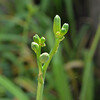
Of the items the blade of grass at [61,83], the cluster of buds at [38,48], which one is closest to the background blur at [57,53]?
the blade of grass at [61,83]

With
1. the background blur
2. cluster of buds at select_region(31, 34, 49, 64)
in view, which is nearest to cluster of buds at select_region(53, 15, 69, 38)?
cluster of buds at select_region(31, 34, 49, 64)

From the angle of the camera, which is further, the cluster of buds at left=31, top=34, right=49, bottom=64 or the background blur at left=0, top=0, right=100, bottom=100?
the background blur at left=0, top=0, right=100, bottom=100

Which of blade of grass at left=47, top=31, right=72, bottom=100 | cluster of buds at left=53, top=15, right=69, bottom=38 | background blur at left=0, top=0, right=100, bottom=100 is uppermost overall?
background blur at left=0, top=0, right=100, bottom=100

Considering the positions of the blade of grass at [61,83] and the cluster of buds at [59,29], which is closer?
the cluster of buds at [59,29]

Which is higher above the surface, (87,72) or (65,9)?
(65,9)

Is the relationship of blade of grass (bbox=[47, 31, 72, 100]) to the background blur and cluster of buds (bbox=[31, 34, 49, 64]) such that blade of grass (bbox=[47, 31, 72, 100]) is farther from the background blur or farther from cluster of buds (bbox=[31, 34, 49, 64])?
cluster of buds (bbox=[31, 34, 49, 64])

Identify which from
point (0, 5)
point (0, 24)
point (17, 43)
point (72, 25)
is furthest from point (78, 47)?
point (0, 5)

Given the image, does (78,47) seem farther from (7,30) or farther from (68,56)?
(7,30)

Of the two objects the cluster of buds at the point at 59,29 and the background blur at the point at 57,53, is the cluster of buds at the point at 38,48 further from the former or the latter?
the background blur at the point at 57,53
